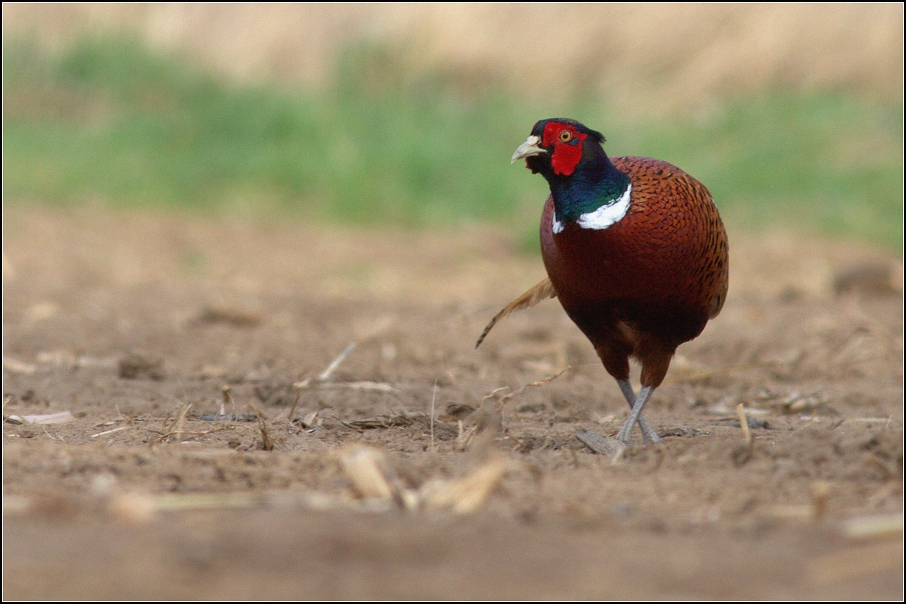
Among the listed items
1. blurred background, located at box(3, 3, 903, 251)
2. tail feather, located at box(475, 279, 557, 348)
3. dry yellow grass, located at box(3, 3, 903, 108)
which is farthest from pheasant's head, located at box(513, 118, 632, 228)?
dry yellow grass, located at box(3, 3, 903, 108)

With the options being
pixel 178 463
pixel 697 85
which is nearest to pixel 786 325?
pixel 178 463

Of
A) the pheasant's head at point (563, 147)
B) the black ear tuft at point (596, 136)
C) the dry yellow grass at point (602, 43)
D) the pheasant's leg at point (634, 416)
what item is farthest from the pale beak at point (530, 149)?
the dry yellow grass at point (602, 43)

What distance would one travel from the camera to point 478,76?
44.4ft

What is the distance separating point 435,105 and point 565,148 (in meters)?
9.41

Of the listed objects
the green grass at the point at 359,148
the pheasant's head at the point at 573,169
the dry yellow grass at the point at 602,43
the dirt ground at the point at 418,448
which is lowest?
the dirt ground at the point at 418,448

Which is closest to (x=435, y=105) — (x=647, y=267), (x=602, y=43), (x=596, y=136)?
(x=602, y=43)

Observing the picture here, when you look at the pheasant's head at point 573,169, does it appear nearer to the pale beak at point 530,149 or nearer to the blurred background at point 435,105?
the pale beak at point 530,149

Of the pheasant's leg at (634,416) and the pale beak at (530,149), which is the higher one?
the pale beak at (530,149)

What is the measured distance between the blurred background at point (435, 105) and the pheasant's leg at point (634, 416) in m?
5.61

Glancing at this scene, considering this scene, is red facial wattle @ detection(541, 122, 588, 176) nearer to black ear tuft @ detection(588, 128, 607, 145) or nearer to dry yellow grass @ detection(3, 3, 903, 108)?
black ear tuft @ detection(588, 128, 607, 145)

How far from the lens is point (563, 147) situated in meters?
3.74

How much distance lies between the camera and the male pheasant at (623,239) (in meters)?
3.67

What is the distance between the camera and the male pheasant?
3.67m

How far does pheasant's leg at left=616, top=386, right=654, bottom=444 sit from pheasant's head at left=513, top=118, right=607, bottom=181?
34.1 inches
